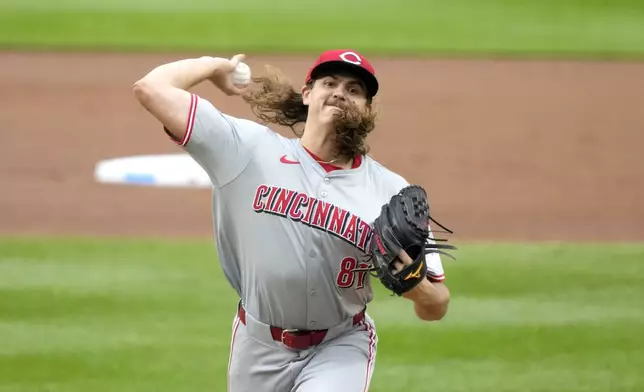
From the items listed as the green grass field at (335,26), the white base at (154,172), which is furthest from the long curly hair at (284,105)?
the green grass field at (335,26)

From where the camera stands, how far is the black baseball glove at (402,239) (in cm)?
384

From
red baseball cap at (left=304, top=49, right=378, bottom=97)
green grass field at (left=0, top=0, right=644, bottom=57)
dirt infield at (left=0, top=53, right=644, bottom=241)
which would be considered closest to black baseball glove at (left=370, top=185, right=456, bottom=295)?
red baseball cap at (left=304, top=49, right=378, bottom=97)

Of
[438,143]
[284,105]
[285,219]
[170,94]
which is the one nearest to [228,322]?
[284,105]

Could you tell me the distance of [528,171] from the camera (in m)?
10.4

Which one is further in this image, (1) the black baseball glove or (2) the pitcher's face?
(2) the pitcher's face

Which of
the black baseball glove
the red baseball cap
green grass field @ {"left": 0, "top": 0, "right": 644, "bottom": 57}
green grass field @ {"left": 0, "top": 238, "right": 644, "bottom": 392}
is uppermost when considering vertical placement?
green grass field @ {"left": 0, "top": 0, "right": 644, "bottom": 57}

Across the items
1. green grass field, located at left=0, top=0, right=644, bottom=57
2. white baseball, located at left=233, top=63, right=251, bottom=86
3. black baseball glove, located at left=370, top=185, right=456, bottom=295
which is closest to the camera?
black baseball glove, located at left=370, top=185, right=456, bottom=295

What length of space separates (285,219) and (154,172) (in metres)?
5.86

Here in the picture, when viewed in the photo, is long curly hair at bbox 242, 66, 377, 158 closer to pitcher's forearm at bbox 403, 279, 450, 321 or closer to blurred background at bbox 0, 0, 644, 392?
pitcher's forearm at bbox 403, 279, 450, 321

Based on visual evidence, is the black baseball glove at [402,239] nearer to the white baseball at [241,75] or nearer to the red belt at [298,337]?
the red belt at [298,337]

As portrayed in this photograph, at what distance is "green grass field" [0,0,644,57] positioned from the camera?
14.5m

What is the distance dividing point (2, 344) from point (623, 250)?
15.0 ft

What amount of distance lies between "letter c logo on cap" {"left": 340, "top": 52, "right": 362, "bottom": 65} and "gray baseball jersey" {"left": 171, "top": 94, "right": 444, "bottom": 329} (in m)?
0.40

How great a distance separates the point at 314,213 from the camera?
414 centimetres
